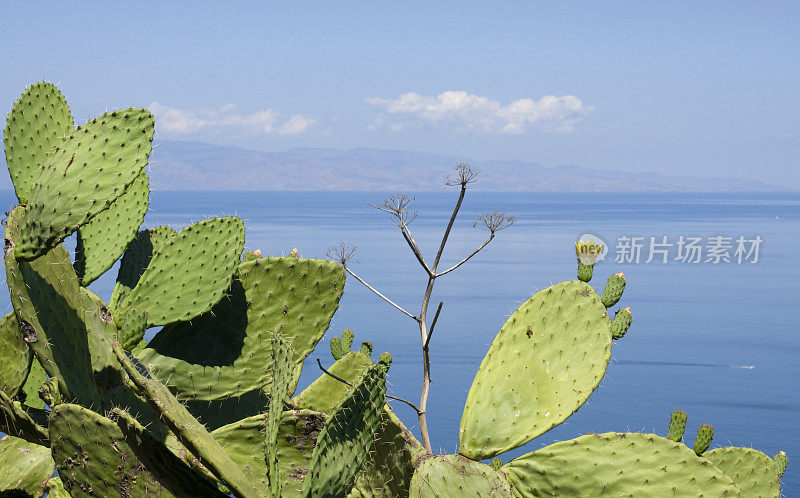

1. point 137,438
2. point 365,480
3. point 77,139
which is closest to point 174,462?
point 137,438

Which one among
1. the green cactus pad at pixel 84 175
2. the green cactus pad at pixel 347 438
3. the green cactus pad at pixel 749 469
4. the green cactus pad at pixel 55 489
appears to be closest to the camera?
the green cactus pad at pixel 347 438

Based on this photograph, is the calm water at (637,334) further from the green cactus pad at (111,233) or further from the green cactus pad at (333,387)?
the green cactus pad at (111,233)

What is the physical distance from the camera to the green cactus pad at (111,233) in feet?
5.82

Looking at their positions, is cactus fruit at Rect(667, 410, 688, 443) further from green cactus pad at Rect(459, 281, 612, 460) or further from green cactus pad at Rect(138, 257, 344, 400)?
green cactus pad at Rect(138, 257, 344, 400)

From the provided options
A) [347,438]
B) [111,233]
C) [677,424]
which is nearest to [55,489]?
[111,233]

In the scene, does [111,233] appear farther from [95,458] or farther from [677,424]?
[677,424]

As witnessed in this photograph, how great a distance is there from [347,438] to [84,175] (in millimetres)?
660

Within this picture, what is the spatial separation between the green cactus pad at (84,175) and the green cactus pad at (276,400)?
1.31 ft

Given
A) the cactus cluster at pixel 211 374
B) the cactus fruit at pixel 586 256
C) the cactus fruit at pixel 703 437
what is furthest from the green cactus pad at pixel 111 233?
the cactus fruit at pixel 703 437

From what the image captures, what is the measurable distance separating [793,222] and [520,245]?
49.8m

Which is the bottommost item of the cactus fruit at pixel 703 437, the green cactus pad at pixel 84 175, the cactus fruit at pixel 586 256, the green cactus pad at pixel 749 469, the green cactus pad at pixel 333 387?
the cactus fruit at pixel 703 437

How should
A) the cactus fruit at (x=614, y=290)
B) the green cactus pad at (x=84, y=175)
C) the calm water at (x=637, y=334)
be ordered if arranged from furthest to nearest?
the calm water at (x=637, y=334), the cactus fruit at (x=614, y=290), the green cactus pad at (x=84, y=175)

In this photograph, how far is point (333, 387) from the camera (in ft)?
6.26

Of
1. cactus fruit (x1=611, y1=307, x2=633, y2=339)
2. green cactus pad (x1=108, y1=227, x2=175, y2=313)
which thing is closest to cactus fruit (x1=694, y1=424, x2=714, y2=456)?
cactus fruit (x1=611, y1=307, x2=633, y2=339)
